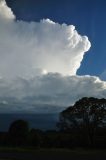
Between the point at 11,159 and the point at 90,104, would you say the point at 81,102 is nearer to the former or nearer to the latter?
the point at 90,104

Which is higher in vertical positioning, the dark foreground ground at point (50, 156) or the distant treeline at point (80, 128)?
the distant treeline at point (80, 128)

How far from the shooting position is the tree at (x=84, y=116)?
7369cm

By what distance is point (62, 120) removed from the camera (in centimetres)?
7431

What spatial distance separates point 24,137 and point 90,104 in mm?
14067

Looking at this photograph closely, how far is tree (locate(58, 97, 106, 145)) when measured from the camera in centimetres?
7369

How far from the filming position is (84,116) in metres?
73.9

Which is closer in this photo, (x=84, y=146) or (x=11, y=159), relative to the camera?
(x=11, y=159)

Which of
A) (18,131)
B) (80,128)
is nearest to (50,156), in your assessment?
(80,128)

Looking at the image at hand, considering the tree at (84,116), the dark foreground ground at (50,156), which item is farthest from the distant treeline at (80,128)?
the dark foreground ground at (50,156)

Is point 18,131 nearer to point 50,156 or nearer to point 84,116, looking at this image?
point 84,116

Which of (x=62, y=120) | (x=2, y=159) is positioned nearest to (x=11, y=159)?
(x=2, y=159)

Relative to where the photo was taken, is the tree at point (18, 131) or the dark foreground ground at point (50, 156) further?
the tree at point (18, 131)

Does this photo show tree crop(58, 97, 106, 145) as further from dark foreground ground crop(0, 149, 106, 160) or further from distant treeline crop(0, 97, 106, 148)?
dark foreground ground crop(0, 149, 106, 160)

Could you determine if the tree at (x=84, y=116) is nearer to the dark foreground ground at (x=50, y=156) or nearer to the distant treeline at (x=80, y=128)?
the distant treeline at (x=80, y=128)
